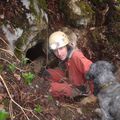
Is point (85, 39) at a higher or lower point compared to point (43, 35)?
lower

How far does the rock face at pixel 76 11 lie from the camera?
8234 millimetres

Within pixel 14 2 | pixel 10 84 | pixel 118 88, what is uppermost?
pixel 14 2

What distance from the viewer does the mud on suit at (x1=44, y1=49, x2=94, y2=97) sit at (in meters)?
6.65

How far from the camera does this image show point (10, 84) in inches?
225

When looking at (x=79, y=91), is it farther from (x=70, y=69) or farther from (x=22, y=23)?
(x=22, y=23)

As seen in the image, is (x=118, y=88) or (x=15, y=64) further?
(x=15, y=64)

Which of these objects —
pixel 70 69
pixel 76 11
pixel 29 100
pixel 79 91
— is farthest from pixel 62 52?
pixel 29 100

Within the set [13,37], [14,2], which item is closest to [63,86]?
[13,37]

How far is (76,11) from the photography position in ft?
27.0

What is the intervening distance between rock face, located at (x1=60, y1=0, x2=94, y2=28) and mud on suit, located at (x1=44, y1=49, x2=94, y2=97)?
45.8 inches

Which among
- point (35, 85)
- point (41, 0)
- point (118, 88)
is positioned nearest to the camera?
point (118, 88)

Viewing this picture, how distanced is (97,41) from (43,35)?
1.40 m

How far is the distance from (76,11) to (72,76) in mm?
1617

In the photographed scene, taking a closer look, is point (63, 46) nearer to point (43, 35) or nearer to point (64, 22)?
point (43, 35)
